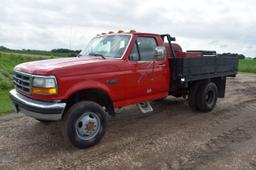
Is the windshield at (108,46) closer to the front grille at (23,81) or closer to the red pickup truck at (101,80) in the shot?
the red pickup truck at (101,80)

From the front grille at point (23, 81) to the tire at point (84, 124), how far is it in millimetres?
825

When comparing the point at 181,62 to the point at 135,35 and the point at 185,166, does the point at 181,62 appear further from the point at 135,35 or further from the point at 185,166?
the point at 185,166

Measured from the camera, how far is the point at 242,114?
297 inches

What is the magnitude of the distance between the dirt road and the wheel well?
26.9 inches

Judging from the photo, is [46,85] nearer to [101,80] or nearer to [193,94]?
[101,80]

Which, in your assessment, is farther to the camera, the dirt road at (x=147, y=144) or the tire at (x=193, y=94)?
the tire at (x=193, y=94)

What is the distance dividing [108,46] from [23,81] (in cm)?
194

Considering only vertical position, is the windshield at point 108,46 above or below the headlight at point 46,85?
above

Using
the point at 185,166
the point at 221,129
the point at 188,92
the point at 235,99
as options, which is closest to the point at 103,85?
the point at 185,166

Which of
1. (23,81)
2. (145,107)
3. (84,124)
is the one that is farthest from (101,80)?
(145,107)

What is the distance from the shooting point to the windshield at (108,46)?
572 centimetres

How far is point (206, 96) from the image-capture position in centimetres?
766

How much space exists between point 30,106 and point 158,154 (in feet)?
7.57

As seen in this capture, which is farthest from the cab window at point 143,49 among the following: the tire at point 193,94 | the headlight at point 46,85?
the tire at point 193,94
